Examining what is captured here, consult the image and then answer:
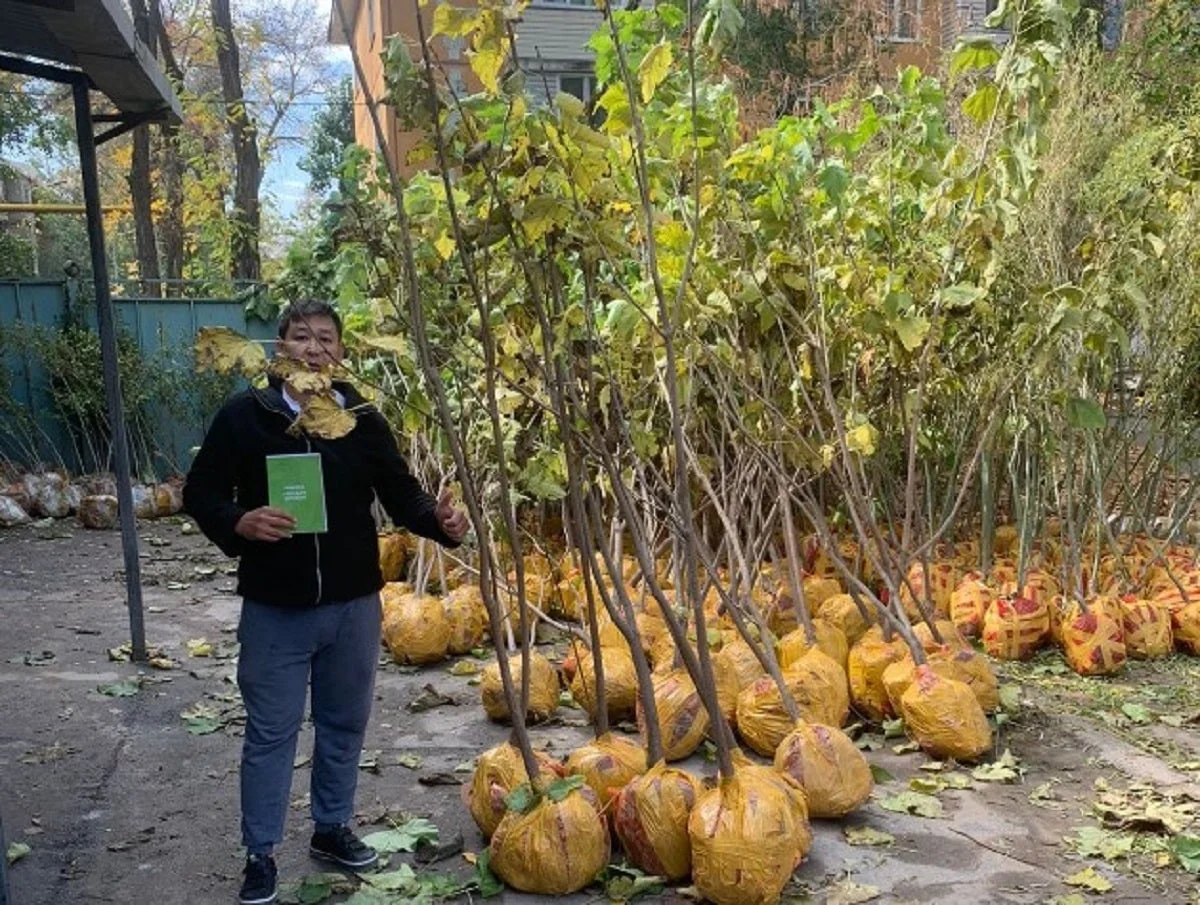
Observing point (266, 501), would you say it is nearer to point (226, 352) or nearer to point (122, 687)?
point (226, 352)

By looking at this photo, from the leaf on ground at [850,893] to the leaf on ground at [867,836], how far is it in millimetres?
276

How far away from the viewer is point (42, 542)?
8.99m

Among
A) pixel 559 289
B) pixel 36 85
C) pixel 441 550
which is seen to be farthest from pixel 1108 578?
pixel 36 85

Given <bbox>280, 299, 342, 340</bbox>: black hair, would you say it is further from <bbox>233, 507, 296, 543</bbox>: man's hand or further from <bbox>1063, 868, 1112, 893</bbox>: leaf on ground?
<bbox>1063, 868, 1112, 893</bbox>: leaf on ground

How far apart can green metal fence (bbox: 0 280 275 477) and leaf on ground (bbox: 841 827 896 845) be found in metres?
8.81

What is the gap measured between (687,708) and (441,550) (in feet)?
7.41

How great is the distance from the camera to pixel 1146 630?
5328 mm

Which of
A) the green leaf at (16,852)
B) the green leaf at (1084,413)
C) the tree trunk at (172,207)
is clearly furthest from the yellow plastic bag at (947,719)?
the tree trunk at (172,207)

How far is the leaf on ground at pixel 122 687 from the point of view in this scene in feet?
16.5

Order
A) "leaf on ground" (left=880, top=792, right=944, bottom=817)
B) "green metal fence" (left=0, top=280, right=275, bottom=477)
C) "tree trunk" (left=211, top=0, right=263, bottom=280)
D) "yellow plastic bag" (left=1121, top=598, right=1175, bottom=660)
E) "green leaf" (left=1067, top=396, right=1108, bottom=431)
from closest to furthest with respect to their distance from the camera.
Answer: "leaf on ground" (left=880, top=792, right=944, bottom=817)
"green leaf" (left=1067, top=396, right=1108, bottom=431)
"yellow plastic bag" (left=1121, top=598, right=1175, bottom=660)
"green metal fence" (left=0, top=280, right=275, bottom=477)
"tree trunk" (left=211, top=0, right=263, bottom=280)

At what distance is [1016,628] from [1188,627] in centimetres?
85

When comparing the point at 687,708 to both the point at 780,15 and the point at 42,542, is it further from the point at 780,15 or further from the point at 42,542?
the point at 780,15

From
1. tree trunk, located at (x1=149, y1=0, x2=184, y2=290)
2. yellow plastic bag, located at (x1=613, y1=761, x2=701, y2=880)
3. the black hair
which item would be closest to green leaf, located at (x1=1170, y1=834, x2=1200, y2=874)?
yellow plastic bag, located at (x1=613, y1=761, x2=701, y2=880)

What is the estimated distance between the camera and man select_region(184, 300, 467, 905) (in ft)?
9.84
